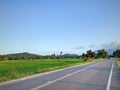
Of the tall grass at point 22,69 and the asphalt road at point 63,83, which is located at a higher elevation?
the tall grass at point 22,69

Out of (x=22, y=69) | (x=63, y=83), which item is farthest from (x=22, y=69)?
(x=63, y=83)

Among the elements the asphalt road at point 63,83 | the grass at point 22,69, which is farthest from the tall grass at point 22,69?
the asphalt road at point 63,83

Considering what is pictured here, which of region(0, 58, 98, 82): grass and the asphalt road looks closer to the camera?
the asphalt road

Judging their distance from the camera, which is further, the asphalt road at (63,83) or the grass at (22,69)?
the grass at (22,69)

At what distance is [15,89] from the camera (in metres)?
11.2

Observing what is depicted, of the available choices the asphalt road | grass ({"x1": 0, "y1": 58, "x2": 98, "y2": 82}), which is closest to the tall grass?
grass ({"x1": 0, "y1": 58, "x2": 98, "y2": 82})

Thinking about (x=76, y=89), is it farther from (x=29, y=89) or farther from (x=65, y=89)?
(x=29, y=89)

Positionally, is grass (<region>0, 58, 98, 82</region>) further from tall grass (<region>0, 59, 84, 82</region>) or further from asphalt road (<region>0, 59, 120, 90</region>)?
asphalt road (<region>0, 59, 120, 90</region>)

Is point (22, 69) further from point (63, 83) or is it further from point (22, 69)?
point (63, 83)

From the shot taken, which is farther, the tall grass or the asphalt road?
the tall grass

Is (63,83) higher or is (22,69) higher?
(22,69)

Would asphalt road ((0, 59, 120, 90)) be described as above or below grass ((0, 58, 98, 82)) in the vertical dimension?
below

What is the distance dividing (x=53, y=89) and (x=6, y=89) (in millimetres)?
2264

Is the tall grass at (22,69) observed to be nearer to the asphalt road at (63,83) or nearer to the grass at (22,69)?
the grass at (22,69)
